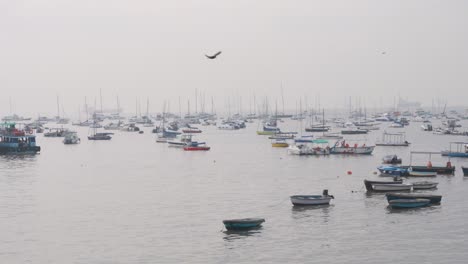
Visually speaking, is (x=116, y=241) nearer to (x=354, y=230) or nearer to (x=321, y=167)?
(x=354, y=230)

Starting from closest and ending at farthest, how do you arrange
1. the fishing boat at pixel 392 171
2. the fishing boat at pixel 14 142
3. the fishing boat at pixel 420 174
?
1. the fishing boat at pixel 420 174
2. the fishing boat at pixel 392 171
3. the fishing boat at pixel 14 142

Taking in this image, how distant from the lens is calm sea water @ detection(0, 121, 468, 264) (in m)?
43.3

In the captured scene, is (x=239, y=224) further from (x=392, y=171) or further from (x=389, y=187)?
(x=392, y=171)

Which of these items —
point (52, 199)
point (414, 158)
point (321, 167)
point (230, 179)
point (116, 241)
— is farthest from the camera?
point (414, 158)

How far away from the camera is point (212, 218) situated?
178 ft

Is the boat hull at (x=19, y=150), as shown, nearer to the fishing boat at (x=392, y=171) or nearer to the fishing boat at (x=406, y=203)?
the fishing boat at (x=392, y=171)

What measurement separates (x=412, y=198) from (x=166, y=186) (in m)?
28.9

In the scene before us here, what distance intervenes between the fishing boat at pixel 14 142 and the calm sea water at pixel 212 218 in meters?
23.5

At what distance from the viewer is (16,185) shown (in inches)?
3046

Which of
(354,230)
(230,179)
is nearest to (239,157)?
(230,179)

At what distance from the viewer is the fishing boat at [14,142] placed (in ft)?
386

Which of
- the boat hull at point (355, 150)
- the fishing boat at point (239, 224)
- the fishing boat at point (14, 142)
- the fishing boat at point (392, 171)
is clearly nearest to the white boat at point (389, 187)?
the fishing boat at point (392, 171)

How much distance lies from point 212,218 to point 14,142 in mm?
74695

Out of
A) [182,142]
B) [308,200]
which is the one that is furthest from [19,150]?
[308,200]
